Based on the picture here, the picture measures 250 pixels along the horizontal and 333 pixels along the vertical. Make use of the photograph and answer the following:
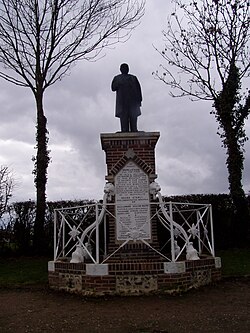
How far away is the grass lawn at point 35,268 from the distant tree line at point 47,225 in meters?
0.40

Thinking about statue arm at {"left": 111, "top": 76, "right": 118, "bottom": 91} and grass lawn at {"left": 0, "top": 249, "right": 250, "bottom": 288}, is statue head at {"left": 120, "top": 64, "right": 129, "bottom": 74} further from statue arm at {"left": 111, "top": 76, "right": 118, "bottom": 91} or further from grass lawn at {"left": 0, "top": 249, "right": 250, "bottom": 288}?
grass lawn at {"left": 0, "top": 249, "right": 250, "bottom": 288}

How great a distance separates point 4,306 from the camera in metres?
6.57

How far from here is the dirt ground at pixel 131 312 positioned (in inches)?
203

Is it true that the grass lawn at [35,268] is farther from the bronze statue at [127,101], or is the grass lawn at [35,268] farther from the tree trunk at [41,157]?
the bronze statue at [127,101]

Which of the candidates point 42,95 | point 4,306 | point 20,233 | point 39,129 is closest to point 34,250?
point 20,233

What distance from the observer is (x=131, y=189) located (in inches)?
336

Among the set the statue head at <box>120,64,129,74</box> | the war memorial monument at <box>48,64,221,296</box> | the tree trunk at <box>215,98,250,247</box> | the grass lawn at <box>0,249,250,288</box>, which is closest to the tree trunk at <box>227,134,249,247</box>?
the tree trunk at <box>215,98,250,247</box>

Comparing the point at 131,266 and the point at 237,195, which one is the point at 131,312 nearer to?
the point at 131,266

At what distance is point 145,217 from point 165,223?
714mm

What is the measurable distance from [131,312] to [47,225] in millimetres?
6787

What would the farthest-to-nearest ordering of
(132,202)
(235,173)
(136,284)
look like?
(235,173), (132,202), (136,284)

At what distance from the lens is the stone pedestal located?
27.5ft

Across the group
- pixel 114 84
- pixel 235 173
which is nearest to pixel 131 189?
pixel 114 84

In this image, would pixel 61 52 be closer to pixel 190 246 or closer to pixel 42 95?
pixel 42 95
